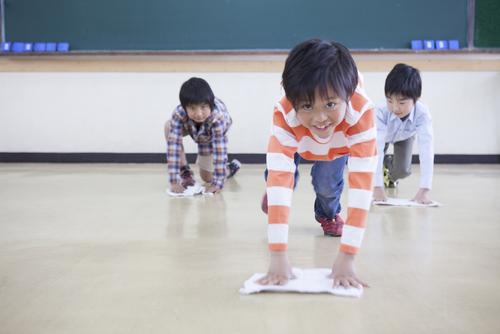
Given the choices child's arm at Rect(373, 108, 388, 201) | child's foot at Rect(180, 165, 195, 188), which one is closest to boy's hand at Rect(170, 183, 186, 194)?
child's foot at Rect(180, 165, 195, 188)

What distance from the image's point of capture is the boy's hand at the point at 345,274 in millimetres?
1280

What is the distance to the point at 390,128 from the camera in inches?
107

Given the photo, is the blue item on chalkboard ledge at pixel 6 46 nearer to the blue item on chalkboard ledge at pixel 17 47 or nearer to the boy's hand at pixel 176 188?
the blue item on chalkboard ledge at pixel 17 47

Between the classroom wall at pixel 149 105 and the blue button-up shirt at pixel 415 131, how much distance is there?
184 centimetres

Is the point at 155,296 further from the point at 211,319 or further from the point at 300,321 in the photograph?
the point at 300,321

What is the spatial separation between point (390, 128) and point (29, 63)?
312 cm

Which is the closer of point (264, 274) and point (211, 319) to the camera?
point (211, 319)

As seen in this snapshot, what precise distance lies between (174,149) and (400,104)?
3.79 ft

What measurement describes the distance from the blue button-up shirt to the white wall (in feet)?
6.10

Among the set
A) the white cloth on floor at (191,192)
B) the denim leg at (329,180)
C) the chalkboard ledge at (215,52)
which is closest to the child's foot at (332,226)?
the denim leg at (329,180)

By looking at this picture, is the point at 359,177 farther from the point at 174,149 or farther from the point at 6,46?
the point at 6,46

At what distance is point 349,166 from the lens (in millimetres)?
1338

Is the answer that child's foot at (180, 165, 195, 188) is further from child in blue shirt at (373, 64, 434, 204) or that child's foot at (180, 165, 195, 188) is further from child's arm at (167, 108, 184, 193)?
child in blue shirt at (373, 64, 434, 204)

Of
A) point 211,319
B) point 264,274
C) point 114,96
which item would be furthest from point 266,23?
point 211,319
